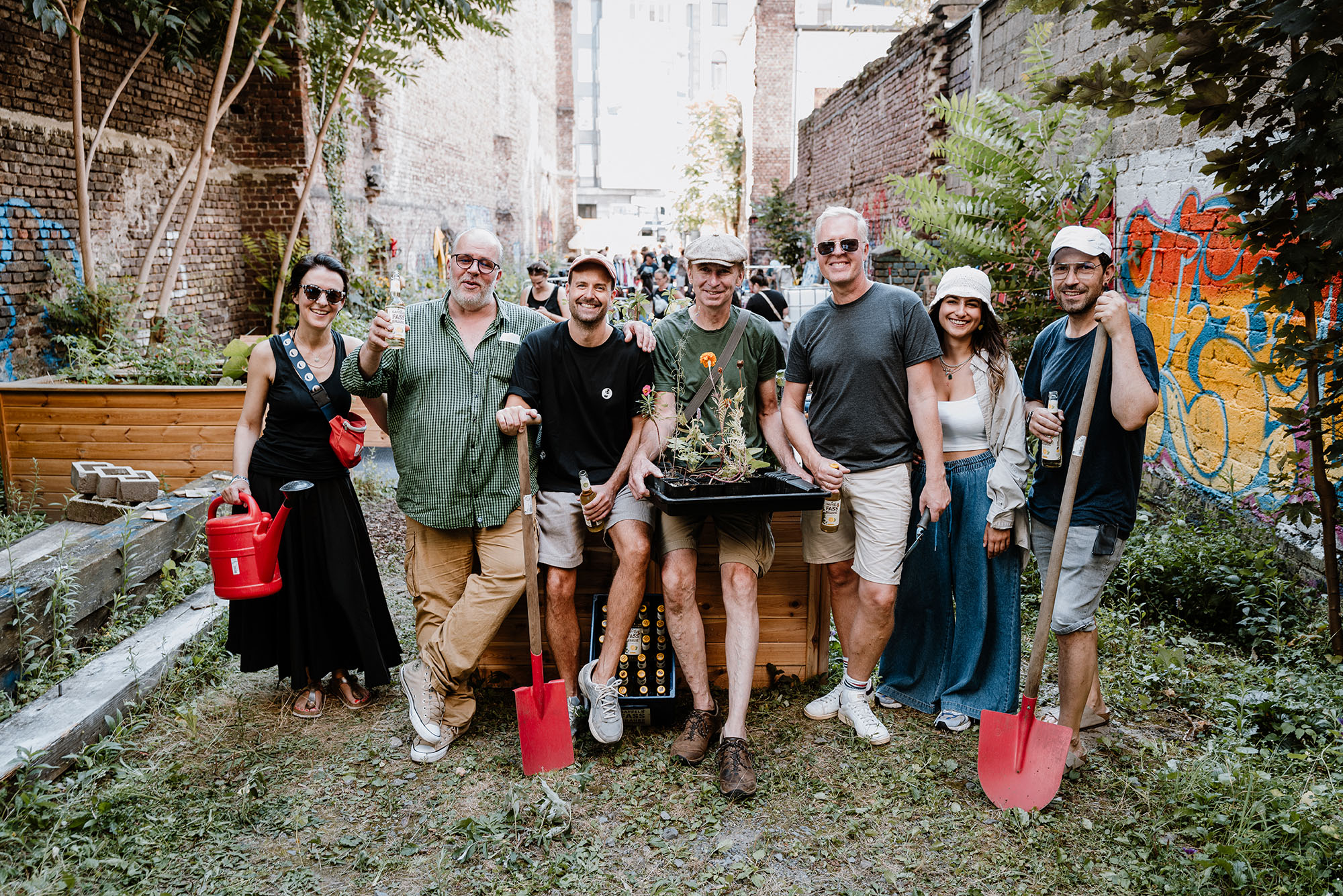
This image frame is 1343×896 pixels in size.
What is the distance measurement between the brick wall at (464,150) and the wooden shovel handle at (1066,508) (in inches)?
419

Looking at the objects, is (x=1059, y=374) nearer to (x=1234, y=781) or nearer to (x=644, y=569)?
(x=1234, y=781)

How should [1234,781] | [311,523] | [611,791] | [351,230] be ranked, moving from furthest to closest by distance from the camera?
[351,230] < [311,523] < [611,791] < [1234,781]

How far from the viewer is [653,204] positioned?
69.8 meters

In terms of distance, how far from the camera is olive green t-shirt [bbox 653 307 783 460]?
399cm

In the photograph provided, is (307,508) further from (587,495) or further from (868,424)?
(868,424)

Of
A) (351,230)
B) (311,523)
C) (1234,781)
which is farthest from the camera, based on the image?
(351,230)

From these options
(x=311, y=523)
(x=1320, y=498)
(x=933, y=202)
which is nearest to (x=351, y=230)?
(x=933, y=202)

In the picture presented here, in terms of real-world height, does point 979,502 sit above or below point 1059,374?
below

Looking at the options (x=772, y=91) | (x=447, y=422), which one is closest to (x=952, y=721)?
(x=447, y=422)

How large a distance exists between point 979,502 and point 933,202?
3.44 meters

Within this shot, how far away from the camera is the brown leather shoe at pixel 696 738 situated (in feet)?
12.3

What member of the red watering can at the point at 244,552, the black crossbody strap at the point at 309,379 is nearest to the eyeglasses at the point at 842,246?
the black crossbody strap at the point at 309,379

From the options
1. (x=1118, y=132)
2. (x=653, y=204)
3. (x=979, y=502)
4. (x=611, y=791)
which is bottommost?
(x=611, y=791)

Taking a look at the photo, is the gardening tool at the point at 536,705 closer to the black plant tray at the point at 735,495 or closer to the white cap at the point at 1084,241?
the black plant tray at the point at 735,495
